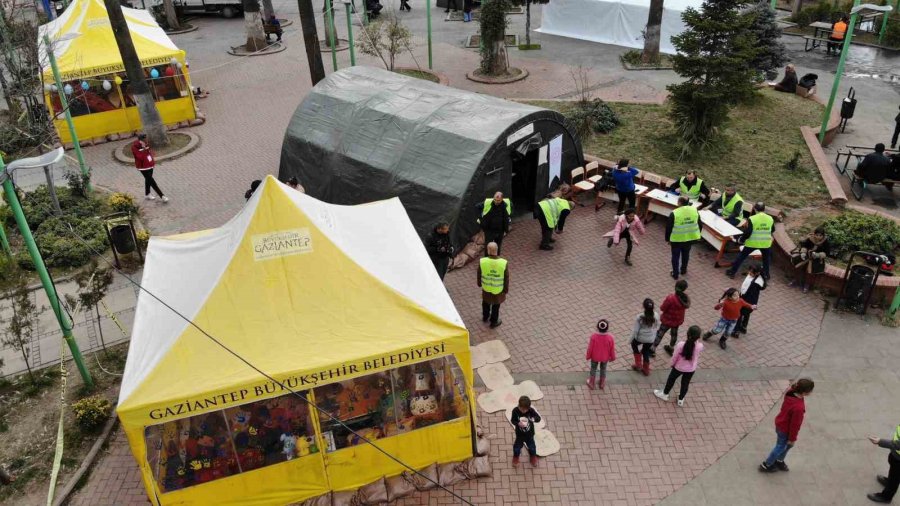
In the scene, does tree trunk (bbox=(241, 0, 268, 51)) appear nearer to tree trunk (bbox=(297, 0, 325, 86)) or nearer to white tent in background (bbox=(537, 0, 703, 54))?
tree trunk (bbox=(297, 0, 325, 86))

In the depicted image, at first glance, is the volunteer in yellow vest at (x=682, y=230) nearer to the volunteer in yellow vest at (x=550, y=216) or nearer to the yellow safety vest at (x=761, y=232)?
the yellow safety vest at (x=761, y=232)

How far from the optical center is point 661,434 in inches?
341

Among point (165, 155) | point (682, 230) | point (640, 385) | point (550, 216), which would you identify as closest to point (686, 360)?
point (640, 385)

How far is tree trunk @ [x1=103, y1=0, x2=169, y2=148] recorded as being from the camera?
52.7 ft

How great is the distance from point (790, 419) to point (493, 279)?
14.3 feet

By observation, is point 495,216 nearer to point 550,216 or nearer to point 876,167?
point 550,216

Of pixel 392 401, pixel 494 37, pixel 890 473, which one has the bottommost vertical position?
pixel 890 473

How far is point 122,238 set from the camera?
40.6 feet

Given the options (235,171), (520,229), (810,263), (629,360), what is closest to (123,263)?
(235,171)

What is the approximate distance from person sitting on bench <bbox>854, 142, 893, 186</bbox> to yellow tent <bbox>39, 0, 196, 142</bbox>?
17.6m

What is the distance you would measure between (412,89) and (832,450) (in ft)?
33.5

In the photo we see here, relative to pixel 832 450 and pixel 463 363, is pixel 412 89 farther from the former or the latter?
pixel 832 450

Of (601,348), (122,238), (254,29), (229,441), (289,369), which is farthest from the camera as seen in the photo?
(254,29)

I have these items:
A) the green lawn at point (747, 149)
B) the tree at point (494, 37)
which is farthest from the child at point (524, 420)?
the tree at point (494, 37)
